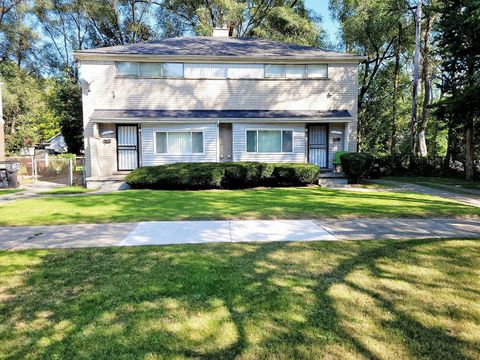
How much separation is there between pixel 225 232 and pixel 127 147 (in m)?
12.3

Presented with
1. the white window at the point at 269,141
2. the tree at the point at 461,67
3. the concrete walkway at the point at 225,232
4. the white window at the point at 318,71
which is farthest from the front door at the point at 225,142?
the concrete walkway at the point at 225,232

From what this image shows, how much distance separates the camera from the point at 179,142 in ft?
56.6

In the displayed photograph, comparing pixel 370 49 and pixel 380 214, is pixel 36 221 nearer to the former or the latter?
pixel 380 214

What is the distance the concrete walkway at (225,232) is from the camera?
613 cm

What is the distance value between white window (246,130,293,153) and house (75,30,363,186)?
5 centimetres

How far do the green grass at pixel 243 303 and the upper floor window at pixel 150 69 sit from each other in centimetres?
1384

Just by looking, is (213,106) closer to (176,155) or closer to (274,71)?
(176,155)

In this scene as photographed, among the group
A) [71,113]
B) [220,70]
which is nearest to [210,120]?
[220,70]

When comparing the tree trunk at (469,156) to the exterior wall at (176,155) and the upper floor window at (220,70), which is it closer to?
the upper floor window at (220,70)

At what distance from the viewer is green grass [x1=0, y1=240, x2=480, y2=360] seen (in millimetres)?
2861

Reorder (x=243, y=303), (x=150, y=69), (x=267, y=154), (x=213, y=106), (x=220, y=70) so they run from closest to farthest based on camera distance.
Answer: (x=243, y=303), (x=267, y=154), (x=150, y=69), (x=220, y=70), (x=213, y=106)

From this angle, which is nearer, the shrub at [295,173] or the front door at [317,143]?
the shrub at [295,173]

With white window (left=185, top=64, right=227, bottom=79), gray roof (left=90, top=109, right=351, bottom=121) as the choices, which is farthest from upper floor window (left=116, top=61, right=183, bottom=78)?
gray roof (left=90, top=109, right=351, bottom=121)

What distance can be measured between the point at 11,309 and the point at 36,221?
4867 mm
